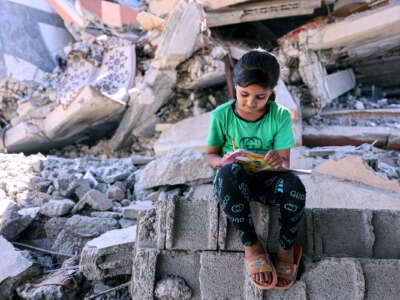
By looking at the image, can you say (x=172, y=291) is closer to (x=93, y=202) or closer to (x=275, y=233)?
(x=275, y=233)

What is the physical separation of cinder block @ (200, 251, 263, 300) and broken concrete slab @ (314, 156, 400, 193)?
161 cm

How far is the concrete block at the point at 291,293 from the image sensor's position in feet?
4.08

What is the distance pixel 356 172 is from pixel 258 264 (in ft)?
5.55

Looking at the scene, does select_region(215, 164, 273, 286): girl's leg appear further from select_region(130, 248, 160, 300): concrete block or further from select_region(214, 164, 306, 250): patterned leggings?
select_region(130, 248, 160, 300): concrete block

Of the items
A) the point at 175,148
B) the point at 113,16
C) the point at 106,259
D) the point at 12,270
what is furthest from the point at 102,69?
the point at 106,259

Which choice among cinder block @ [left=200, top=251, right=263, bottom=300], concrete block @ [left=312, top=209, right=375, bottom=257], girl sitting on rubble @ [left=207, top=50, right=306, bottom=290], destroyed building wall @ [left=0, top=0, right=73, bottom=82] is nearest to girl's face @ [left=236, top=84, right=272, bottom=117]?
girl sitting on rubble @ [left=207, top=50, right=306, bottom=290]

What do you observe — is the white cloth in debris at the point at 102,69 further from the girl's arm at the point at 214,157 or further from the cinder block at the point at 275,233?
the cinder block at the point at 275,233

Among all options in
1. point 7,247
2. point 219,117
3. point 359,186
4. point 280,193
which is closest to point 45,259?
point 7,247

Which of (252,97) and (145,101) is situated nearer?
(252,97)

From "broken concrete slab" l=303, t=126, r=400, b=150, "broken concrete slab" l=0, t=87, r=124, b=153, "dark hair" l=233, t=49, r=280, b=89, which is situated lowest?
"dark hair" l=233, t=49, r=280, b=89

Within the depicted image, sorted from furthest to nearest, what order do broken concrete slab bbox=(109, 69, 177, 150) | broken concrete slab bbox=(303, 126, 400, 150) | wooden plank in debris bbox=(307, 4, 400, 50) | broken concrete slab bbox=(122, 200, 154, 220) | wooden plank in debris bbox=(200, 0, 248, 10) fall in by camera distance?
broken concrete slab bbox=(109, 69, 177, 150) < wooden plank in debris bbox=(200, 0, 248, 10) < wooden plank in debris bbox=(307, 4, 400, 50) < broken concrete slab bbox=(303, 126, 400, 150) < broken concrete slab bbox=(122, 200, 154, 220)

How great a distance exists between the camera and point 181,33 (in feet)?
14.2

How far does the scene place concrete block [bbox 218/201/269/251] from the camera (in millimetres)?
1371

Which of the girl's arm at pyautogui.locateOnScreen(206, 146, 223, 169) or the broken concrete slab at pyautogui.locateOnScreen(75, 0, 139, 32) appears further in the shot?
the broken concrete slab at pyautogui.locateOnScreen(75, 0, 139, 32)
